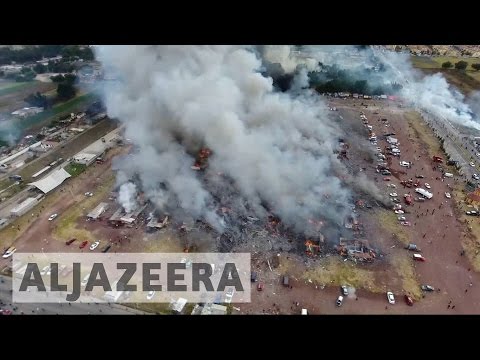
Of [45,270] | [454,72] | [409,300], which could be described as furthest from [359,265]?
[454,72]

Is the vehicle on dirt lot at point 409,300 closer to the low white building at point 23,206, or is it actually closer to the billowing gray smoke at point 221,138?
the billowing gray smoke at point 221,138

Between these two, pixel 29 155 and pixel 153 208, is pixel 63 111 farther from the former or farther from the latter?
pixel 153 208

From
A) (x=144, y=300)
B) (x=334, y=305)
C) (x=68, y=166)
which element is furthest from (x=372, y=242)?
(x=68, y=166)

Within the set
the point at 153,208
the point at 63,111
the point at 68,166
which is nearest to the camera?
the point at 153,208

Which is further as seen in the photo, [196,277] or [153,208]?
[153,208]

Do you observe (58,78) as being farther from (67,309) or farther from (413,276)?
(413,276)

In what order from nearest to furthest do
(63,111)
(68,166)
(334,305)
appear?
(334,305)
(68,166)
(63,111)

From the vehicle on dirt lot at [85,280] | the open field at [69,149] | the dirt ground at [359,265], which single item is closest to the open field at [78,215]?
the dirt ground at [359,265]
